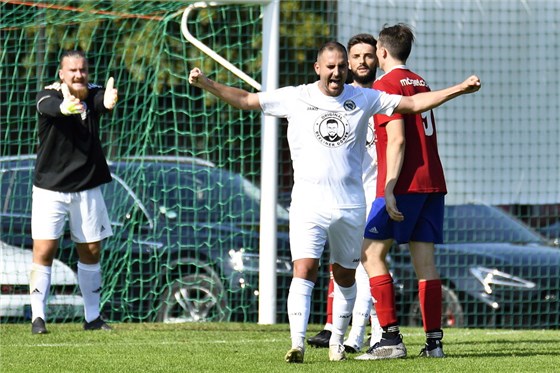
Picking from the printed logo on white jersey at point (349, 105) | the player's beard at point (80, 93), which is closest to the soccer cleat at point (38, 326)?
the player's beard at point (80, 93)

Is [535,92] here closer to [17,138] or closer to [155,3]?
[155,3]

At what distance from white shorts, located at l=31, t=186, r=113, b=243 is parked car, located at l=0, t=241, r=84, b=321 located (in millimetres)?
1884

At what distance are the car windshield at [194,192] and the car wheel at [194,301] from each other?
2.22 feet

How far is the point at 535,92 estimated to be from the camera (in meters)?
13.5

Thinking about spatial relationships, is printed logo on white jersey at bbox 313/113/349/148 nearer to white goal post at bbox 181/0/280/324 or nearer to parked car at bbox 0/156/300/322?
white goal post at bbox 181/0/280/324

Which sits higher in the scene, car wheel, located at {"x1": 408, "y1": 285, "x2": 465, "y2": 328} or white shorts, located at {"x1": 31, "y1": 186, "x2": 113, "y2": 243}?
white shorts, located at {"x1": 31, "y1": 186, "x2": 113, "y2": 243}

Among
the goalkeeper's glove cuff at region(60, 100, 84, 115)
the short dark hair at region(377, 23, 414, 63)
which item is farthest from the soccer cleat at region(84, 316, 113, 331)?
the short dark hair at region(377, 23, 414, 63)

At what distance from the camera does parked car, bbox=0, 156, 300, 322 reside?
1203 cm

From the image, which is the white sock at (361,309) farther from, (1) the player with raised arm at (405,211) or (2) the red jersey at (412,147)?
(2) the red jersey at (412,147)

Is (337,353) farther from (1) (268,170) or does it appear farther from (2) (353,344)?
(1) (268,170)

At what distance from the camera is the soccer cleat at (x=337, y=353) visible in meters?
7.79

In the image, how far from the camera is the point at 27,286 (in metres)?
11.7

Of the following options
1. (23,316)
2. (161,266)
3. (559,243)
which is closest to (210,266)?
(161,266)

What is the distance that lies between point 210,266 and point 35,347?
3433 mm
